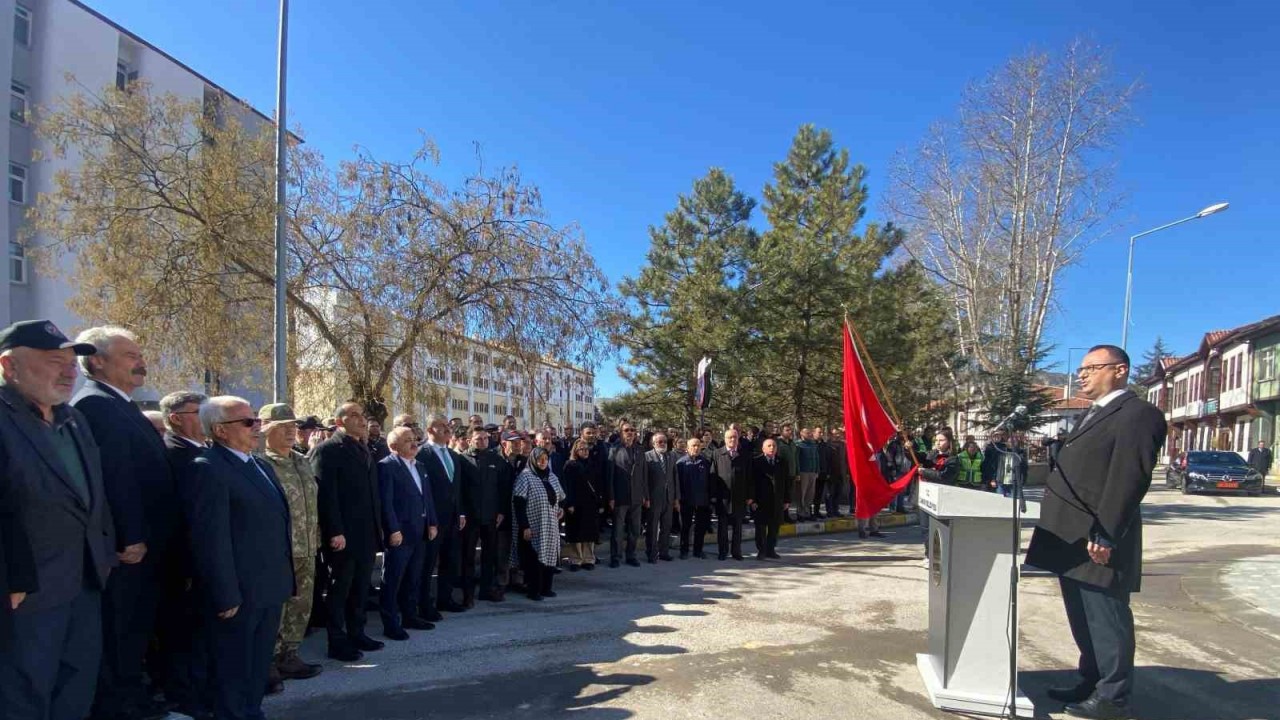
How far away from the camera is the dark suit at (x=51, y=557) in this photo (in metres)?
3.02

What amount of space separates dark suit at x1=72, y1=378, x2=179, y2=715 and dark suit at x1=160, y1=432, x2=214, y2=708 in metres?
0.09

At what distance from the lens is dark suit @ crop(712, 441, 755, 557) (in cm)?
1052

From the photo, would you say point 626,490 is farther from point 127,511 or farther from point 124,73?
point 124,73

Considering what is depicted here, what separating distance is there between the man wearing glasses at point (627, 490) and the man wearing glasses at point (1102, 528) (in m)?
5.77

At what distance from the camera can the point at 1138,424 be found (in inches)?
175

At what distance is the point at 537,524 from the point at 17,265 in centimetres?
2249

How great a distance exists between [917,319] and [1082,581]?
1840cm

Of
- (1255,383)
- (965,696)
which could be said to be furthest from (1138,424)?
(1255,383)

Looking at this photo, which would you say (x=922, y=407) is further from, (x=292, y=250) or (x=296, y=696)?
(x=296, y=696)

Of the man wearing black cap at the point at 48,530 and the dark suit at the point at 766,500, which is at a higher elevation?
the man wearing black cap at the point at 48,530

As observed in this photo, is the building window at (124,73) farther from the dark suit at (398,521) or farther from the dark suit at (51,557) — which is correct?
the dark suit at (51,557)

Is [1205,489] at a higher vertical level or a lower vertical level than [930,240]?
lower

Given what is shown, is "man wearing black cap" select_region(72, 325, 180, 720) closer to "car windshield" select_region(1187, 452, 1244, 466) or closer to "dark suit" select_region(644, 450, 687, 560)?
"dark suit" select_region(644, 450, 687, 560)

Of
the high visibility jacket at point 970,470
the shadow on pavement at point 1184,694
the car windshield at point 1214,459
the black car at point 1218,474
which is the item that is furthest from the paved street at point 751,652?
the car windshield at point 1214,459
